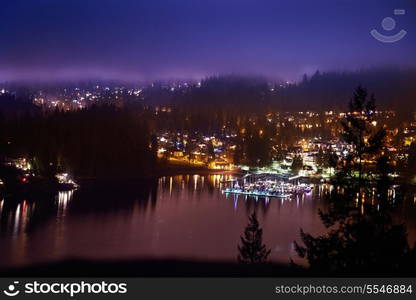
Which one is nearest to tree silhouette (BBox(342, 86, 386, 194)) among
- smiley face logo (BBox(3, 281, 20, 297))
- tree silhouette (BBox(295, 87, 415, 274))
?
tree silhouette (BBox(295, 87, 415, 274))

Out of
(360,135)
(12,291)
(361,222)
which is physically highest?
(360,135)

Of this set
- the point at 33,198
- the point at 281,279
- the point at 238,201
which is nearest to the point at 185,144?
the point at 238,201

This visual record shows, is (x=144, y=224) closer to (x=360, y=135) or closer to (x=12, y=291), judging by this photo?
(x=360, y=135)

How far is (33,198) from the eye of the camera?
14383 millimetres

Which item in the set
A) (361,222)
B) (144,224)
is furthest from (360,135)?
(144,224)

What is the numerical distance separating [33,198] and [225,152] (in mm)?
19210

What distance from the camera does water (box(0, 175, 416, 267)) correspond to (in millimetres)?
8320

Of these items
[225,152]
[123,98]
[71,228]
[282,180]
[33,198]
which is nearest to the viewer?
[71,228]

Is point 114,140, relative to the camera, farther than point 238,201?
Yes

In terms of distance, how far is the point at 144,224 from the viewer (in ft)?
37.7

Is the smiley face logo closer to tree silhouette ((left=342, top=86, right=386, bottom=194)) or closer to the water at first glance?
tree silhouette ((left=342, top=86, right=386, bottom=194))

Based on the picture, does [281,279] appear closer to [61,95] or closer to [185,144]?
[185,144]

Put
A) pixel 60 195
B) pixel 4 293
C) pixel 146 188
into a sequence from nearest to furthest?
pixel 4 293 → pixel 60 195 → pixel 146 188

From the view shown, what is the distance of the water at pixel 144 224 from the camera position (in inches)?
328
